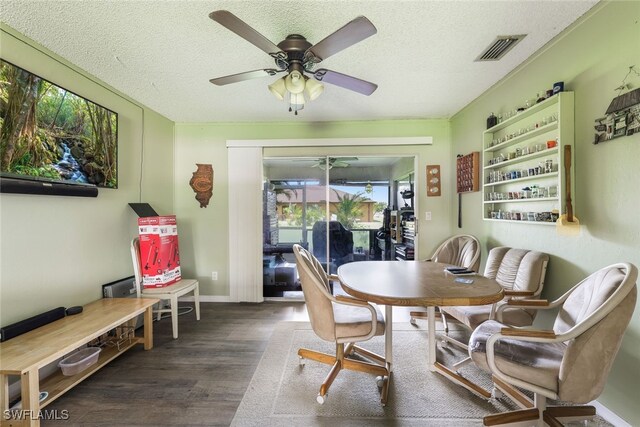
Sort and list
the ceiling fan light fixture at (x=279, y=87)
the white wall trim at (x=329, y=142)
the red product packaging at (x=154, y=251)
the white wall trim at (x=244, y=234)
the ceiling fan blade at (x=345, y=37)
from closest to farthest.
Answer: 1. the ceiling fan blade at (x=345, y=37)
2. the ceiling fan light fixture at (x=279, y=87)
3. the red product packaging at (x=154, y=251)
4. the white wall trim at (x=329, y=142)
5. the white wall trim at (x=244, y=234)

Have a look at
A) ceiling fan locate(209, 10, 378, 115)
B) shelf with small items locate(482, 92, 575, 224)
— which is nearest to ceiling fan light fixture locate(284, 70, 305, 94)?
ceiling fan locate(209, 10, 378, 115)

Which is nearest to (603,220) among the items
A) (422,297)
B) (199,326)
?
(422,297)

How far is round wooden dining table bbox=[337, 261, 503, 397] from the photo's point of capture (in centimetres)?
147

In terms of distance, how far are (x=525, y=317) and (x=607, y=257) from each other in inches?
24.4

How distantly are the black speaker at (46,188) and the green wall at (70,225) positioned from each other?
0.24ft

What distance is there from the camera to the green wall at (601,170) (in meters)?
1.41

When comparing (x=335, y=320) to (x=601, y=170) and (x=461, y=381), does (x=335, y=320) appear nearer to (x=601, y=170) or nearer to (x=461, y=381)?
(x=461, y=381)

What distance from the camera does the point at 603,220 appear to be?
5.10ft

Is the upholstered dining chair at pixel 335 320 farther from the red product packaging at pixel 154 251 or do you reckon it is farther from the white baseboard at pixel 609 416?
the red product packaging at pixel 154 251

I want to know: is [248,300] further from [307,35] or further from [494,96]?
[494,96]

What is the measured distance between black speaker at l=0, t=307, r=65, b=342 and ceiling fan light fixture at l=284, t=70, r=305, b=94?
2.34 m

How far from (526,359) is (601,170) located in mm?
1225

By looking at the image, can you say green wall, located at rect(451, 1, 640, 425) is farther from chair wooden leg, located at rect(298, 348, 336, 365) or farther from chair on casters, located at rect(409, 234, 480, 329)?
chair wooden leg, located at rect(298, 348, 336, 365)

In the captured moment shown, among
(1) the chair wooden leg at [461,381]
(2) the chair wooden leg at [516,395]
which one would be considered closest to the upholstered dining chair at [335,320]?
(1) the chair wooden leg at [461,381]
